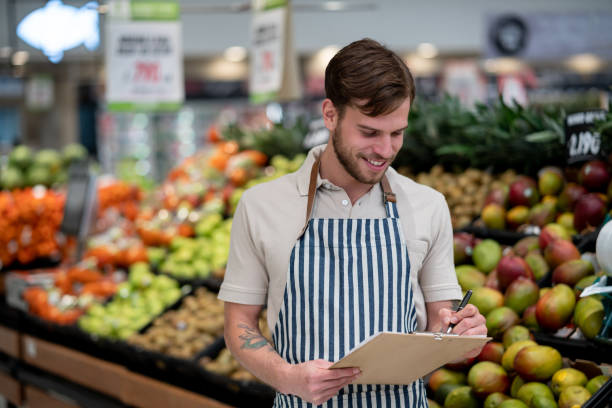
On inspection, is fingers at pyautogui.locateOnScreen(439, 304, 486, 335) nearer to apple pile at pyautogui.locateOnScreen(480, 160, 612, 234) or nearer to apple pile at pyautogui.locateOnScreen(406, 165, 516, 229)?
apple pile at pyautogui.locateOnScreen(480, 160, 612, 234)

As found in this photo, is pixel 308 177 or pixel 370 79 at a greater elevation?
pixel 370 79

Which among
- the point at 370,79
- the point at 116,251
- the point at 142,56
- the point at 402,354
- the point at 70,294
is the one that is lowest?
the point at 70,294

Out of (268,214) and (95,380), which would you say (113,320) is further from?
(268,214)

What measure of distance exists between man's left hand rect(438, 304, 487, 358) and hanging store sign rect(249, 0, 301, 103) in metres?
3.63

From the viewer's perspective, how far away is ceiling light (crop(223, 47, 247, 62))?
1180 centimetres

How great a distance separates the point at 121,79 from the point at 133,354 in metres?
2.69

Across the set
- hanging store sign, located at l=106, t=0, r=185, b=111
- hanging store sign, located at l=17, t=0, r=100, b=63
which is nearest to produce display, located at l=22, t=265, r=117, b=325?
hanging store sign, located at l=106, t=0, r=185, b=111

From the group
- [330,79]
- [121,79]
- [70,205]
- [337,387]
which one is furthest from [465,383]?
[121,79]

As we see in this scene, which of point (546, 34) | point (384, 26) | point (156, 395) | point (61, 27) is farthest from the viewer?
point (384, 26)

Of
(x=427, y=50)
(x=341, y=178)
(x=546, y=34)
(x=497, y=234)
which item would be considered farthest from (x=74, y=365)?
(x=427, y=50)

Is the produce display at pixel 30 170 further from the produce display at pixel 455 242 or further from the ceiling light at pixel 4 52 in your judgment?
the ceiling light at pixel 4 52

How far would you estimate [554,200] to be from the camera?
3.03m

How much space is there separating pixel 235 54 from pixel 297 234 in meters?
10.7

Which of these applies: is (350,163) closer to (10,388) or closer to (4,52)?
(10,388)
